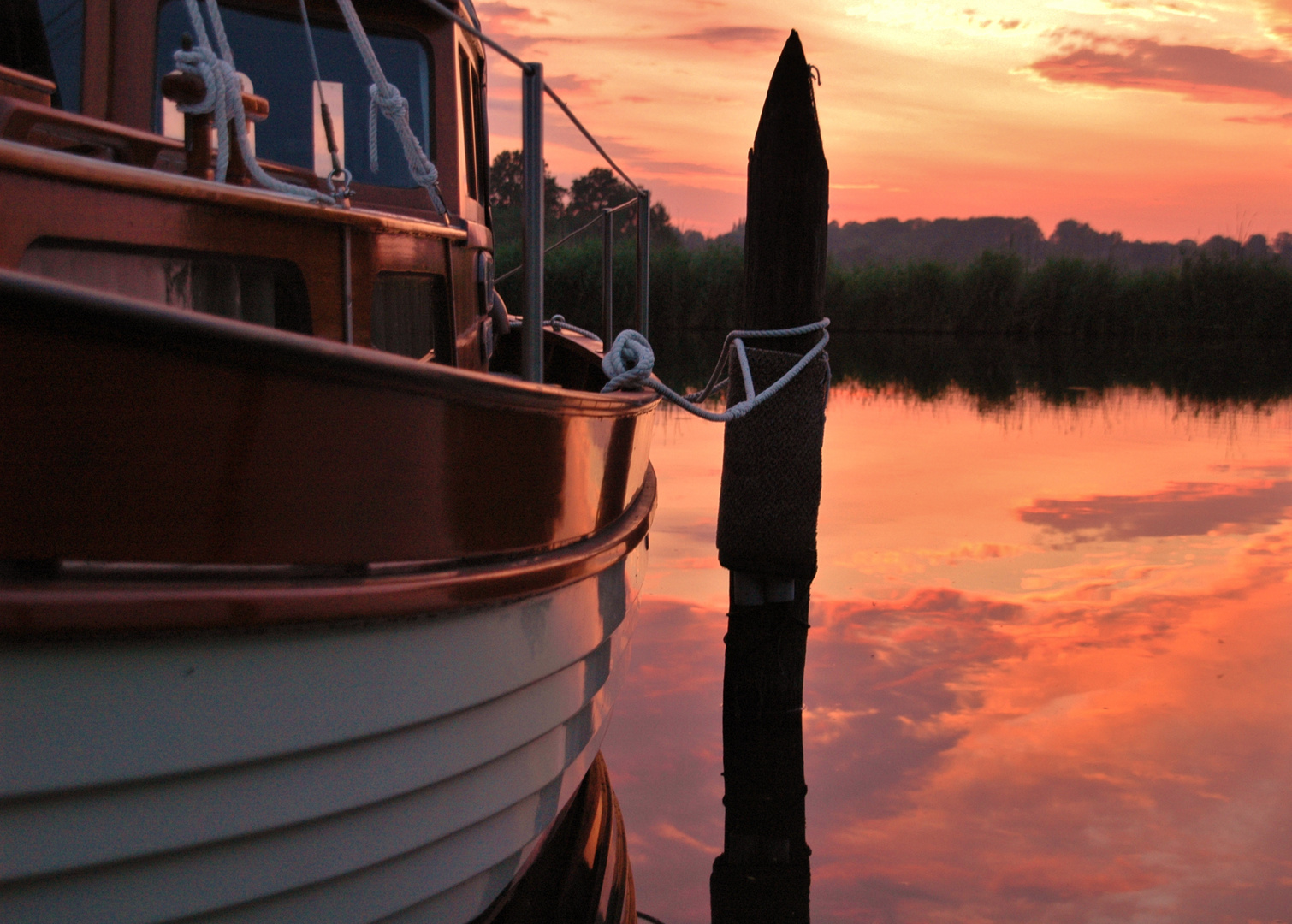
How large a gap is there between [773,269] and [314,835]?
296 centimetres

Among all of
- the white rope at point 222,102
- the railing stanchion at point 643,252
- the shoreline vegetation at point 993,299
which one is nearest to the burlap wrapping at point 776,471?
the railing stanchion at point 643,252

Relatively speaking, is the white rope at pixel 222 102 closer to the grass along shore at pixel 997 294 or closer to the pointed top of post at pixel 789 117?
→ the pointed top of post at pixel 789 117

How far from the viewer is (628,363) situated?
3611 mm

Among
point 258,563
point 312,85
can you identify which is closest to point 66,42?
point 312,85

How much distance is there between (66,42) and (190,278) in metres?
1.50

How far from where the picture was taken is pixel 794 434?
445 centimetres

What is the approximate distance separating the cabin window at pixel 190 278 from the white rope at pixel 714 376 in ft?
3.42

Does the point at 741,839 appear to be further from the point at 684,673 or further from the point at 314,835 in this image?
the point at 314,835

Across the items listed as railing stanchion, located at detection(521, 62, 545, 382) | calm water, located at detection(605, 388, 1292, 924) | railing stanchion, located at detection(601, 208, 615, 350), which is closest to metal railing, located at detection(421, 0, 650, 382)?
railing stanchion, located at detection(521, 62, 545, 382)

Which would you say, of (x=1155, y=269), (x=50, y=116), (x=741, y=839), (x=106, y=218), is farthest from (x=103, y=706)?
(x=1155, y=269)

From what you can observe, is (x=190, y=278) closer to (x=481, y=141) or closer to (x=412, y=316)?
(x=412, y=316)

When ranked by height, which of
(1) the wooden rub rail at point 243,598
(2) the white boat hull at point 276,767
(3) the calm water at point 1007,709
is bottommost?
(3) the calm water at point 1007,709

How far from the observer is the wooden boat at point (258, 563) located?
1.82 metres

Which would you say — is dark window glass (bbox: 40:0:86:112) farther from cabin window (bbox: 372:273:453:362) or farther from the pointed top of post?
the pointed top of post
